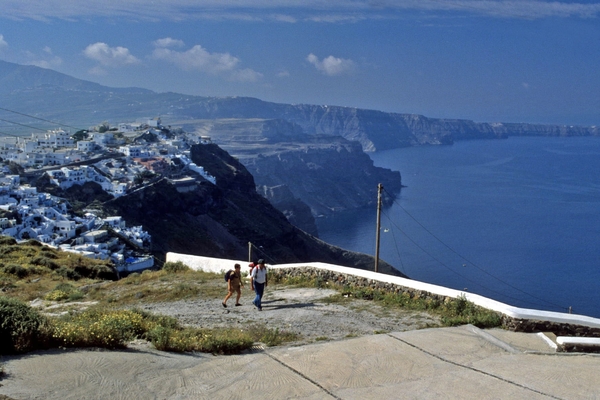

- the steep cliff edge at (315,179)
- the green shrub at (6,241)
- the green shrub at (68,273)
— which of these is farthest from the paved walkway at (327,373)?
the steep cliff edge at (315,179)

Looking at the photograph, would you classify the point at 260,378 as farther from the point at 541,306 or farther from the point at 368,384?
the point at 541,306

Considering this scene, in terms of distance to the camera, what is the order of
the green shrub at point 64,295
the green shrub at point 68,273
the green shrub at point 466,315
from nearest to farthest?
1. the green shrub at point 466,315
2. the green shrub at point 64,295
3. the green shrub at point 68,273

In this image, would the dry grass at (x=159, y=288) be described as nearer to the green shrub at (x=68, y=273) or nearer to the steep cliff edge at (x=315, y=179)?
the green shrub at (x=68, y=273)

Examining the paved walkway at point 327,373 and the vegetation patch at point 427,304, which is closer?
the paved walkway at point 327,373

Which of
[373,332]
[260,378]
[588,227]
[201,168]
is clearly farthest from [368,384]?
[588,227]

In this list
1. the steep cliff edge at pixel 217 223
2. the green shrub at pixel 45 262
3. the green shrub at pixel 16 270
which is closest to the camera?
the green shrub at pixel 16 270

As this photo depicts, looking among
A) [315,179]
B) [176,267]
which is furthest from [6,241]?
[315,179]
